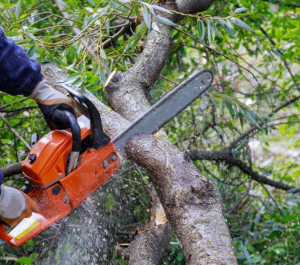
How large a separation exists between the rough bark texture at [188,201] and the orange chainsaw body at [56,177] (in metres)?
0.22

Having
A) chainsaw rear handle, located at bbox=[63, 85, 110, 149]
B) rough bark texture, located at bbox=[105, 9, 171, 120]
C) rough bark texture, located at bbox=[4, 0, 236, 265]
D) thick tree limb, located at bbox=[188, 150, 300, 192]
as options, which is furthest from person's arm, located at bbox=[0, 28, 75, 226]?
thick tree limb, located at bbox=[188, 150, 300, 192]

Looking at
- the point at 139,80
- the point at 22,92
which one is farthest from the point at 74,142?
the point at 139,80

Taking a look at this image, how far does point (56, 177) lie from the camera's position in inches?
87.0

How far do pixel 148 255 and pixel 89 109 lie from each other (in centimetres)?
82

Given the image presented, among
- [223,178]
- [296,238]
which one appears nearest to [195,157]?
[223,178]

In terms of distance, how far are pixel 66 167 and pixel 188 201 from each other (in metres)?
0.66

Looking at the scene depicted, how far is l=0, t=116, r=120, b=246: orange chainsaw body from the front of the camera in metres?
2.19

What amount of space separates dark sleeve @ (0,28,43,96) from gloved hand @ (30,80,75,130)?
84 mm

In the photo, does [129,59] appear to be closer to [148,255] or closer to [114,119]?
[114,119]

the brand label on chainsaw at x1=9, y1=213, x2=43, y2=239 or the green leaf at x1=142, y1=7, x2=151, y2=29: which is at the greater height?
the green leaf at x1=142, y1=7, x2=151, y2=29

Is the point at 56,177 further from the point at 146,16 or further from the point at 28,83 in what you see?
the point at 146,16

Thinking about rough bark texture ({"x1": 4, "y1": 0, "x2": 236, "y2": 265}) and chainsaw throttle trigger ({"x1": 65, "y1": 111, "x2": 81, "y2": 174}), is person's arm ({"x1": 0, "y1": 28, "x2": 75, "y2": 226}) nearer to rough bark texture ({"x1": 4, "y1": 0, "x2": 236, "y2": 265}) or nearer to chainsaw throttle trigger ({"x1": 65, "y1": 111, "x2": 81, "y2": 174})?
chainsaw throttle trigger ({"x1": 65, "y1": 111, "x2": 81, "y2": 174})

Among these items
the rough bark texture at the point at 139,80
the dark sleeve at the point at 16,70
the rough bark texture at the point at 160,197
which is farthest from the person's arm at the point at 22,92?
the rough bark texture at the point at 139,80

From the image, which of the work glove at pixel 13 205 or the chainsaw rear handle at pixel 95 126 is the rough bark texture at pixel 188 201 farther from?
the work glove at pixel 13 205
